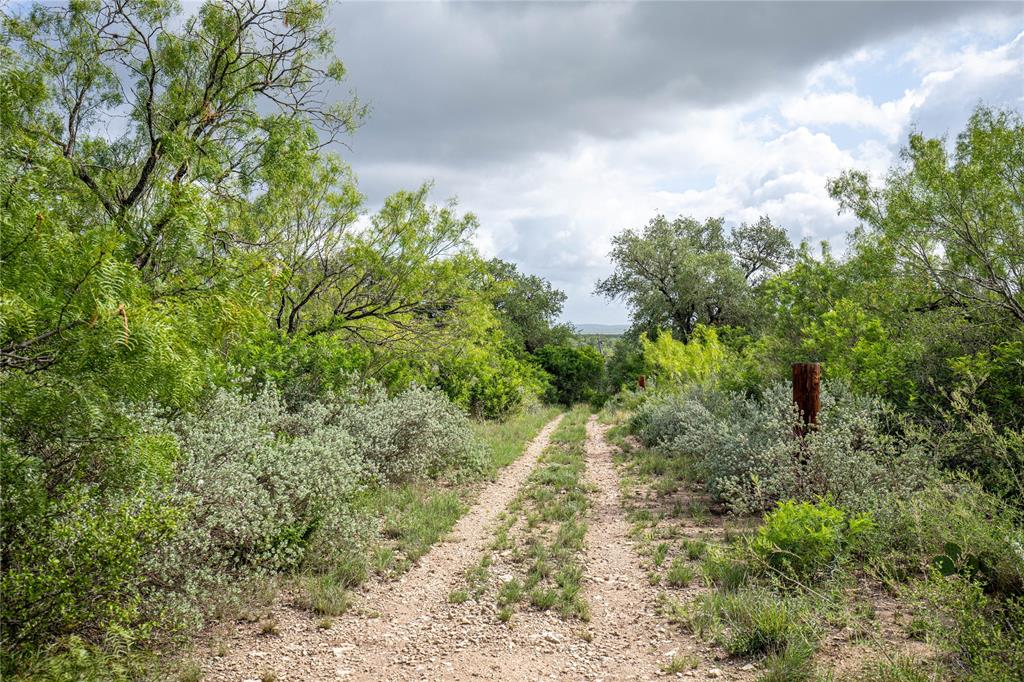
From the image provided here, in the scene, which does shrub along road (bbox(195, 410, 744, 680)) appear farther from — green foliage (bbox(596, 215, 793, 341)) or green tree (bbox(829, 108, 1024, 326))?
green foliage (bbox(596, 215, 793, 341))

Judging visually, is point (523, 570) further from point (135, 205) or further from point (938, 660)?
point (135, 205)

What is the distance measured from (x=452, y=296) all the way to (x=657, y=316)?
20592 millimetres

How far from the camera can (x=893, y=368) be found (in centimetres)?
783

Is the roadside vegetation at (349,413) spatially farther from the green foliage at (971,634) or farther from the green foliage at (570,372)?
the green foliage at (570,372)

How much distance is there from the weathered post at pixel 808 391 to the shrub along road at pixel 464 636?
9.12 ft

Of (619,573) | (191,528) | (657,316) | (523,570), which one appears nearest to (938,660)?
(619,573)

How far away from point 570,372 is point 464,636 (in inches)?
1098

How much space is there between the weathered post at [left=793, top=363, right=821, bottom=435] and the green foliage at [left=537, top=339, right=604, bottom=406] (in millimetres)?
24283

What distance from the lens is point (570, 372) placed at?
3206 cm

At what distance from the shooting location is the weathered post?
685 cm

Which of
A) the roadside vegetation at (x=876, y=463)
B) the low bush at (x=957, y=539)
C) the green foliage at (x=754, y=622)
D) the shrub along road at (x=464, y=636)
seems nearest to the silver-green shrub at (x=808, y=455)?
the roadside vegetation at (x=876, y=463)

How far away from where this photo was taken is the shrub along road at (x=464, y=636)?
3.91 metres

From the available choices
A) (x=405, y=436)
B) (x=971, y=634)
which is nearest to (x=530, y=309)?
(x=405, y=436)

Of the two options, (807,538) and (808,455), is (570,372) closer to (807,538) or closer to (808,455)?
(808,455)
